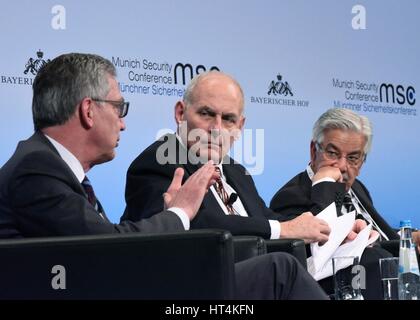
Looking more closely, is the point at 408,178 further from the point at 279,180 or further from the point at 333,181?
the point at 333,181

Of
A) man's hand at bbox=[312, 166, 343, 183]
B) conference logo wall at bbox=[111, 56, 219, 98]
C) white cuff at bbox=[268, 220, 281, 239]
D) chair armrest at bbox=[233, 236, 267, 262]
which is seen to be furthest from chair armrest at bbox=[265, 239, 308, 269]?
conference logo wall at bbox=[111, 56, 219, 98]

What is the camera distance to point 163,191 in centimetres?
342

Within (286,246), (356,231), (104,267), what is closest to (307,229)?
(356,231)

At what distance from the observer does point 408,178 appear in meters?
6.67

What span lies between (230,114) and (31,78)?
4.59ft

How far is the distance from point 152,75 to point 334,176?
1.55m

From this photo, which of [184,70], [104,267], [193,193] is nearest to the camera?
[104,267]

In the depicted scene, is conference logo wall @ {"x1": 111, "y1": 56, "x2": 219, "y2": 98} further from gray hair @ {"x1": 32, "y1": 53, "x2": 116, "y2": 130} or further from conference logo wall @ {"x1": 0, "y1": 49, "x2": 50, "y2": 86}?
gray hair @ {"x1": 32, "y1": 53, "x2": 116, "y2": 130}

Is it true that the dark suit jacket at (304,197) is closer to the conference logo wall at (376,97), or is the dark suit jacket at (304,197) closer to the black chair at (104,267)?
the black chair at (104,267)

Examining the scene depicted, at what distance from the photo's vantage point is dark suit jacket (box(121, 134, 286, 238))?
3.35 metres

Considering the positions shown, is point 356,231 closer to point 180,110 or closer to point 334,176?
point 334,176

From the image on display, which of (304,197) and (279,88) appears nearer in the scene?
(304,197)
